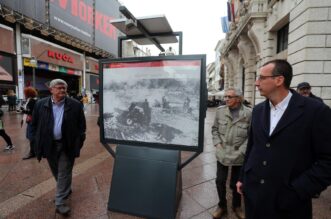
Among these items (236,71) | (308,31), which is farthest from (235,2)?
(308,31)

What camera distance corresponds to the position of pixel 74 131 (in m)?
3.15

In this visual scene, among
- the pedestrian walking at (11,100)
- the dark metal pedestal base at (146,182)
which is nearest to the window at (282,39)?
the dark metal pedestal base at (146,182)

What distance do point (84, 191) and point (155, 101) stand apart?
218cm

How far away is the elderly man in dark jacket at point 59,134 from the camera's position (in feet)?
9.87

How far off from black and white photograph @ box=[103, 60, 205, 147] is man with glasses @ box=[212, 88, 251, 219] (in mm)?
519

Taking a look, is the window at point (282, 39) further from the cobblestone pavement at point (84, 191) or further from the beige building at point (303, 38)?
the cobblestone pavement at point (84, 191)

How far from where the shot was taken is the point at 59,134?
306cm

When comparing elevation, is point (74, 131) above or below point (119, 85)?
below

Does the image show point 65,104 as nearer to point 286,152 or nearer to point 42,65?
point 286,152

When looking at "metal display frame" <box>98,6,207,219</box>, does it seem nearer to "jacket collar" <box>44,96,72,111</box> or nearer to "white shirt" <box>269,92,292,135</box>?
"jacket collar" <box>44,96,72,111</box>

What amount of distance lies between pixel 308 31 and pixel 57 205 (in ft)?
27.0

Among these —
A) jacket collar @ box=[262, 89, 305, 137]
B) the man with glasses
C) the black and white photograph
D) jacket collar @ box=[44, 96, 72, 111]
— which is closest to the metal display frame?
the black and white photograph

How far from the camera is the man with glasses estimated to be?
2773mm

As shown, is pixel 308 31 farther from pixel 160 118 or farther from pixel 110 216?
pixel 110 216
